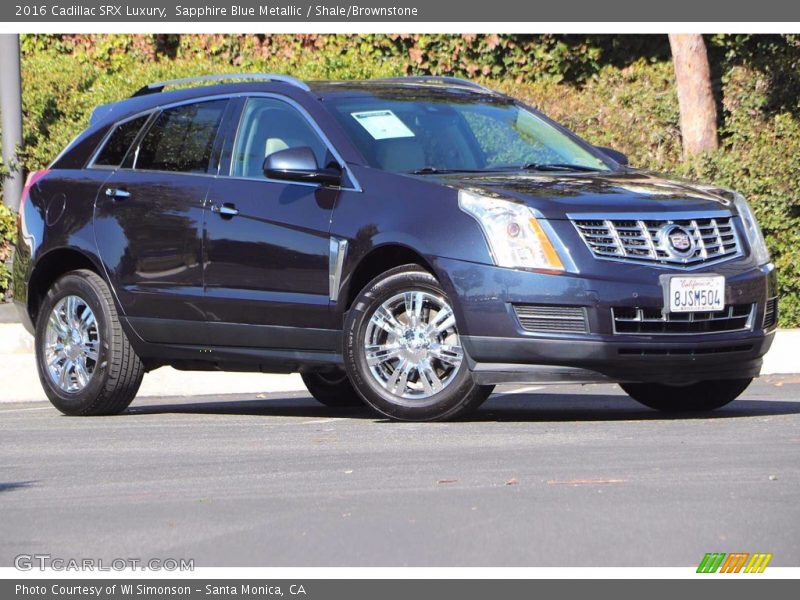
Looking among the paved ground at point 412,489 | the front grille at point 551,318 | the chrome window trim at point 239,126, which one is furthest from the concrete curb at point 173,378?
the front grille at point 551,318

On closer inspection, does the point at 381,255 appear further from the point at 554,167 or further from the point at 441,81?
the point at 441,81

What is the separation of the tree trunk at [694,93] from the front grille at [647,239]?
319 inches

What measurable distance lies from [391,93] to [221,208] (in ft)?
3.92

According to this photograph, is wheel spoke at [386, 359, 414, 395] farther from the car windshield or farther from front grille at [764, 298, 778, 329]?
front grille at [764, 298, 778, 329]

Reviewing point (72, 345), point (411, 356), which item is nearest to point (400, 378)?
point (411, 356)

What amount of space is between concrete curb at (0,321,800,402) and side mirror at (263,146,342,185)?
3740 mm

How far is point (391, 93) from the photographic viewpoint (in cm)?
930

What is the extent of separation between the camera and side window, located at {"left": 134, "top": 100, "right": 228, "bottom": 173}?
30.7 feet

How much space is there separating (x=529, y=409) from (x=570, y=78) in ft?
34.6

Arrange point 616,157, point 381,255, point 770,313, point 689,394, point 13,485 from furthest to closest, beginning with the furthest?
point 616,157 → point 689,394 → point 770,313 → point 381,255 → point 13,485

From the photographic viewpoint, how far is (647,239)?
7992 millimetres

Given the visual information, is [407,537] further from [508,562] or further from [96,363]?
[96,363]

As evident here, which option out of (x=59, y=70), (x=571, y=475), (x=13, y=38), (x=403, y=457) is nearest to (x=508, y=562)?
(x=571, y=475)

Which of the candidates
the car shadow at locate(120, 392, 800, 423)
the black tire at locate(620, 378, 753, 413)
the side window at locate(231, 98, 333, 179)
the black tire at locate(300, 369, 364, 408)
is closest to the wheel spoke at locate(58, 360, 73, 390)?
the car shadow at locate(120, 392, 800, 423)
